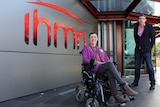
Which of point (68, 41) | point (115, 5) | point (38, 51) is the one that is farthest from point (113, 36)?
point (38, 51)

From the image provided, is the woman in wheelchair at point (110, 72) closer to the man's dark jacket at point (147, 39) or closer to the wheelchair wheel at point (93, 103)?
the wheelchair wheel at point (93, 103)

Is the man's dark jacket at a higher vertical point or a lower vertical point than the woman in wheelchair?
higher

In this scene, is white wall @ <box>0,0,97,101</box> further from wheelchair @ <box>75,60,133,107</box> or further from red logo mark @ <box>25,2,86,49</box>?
wheelchair @ <box>75,60,133,107</box>

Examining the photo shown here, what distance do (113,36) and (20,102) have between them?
6.93 metres

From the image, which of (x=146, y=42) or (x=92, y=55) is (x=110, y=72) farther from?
(x=146, y=42)

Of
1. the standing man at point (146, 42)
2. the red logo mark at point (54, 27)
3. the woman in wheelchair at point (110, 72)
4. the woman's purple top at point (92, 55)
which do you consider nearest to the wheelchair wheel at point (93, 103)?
the woman in wheelchair at point (110, 72)

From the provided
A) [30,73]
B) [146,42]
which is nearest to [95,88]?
[30,73]

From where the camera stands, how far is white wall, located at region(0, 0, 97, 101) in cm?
359

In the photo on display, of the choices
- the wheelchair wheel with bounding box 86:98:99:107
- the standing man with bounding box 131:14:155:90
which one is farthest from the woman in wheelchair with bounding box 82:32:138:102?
the standing man with bounding box 131:14:155:90

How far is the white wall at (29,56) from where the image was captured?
3.59 meters

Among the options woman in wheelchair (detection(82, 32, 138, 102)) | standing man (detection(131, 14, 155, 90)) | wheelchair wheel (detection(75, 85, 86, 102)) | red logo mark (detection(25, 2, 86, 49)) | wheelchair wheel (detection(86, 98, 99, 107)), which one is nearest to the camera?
wheelchair wheel (detection(86, 98, 99, 107))

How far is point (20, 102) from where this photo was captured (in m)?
3.59

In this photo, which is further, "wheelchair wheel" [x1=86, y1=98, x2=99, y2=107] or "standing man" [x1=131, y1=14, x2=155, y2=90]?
"standing man" [x1=131, y1=14, x2=155, y2=90]

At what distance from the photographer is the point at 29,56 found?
4.21 meters
